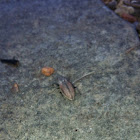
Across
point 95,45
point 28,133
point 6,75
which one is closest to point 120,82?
point 95,45

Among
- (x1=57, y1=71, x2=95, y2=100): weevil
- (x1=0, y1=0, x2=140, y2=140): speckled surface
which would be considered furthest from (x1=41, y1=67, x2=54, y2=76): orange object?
(x1=57, y1=71, x2=95, y2=100): weevil

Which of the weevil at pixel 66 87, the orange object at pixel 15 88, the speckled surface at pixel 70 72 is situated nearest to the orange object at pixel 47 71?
the speckled surface at pixel 70 72

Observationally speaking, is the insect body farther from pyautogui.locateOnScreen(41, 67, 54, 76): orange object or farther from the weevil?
pyautogui.locateOnScreen(41, 67, 54, 76): orange object

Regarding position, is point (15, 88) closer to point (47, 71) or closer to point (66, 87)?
point (47, 71)

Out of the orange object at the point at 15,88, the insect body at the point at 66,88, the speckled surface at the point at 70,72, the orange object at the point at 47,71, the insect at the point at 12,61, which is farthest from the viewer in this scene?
the insect at the point at 12,61

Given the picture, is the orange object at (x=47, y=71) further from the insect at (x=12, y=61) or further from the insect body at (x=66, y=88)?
the insect at (x=12, y=61)

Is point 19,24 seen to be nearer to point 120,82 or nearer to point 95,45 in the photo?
point 95,45
